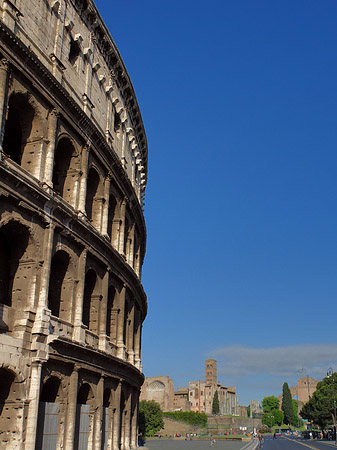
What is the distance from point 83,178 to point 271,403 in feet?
522

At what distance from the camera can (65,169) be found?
20016 millimetres

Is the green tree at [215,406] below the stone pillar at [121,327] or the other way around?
below

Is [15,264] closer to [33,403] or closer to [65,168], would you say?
[33,403]

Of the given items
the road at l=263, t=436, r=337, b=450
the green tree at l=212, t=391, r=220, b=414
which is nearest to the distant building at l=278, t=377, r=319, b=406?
the green tree at l=212, t=391, r=220, b=414

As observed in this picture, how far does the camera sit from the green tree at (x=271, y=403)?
16288cm

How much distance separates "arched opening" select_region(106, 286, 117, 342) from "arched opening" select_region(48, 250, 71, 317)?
15.5 feet

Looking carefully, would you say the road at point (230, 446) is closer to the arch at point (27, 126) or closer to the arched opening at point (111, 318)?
the arched opening at point (111, 318)

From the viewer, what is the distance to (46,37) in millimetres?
18844

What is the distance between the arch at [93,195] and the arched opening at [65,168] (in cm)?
186

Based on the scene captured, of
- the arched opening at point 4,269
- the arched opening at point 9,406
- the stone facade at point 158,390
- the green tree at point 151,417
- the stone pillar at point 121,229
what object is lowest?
the green tree at point 151,417

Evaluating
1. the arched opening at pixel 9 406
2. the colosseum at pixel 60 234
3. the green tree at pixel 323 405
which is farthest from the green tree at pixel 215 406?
the arched opening at pixel 9 406

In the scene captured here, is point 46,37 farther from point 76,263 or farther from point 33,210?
point 76,263

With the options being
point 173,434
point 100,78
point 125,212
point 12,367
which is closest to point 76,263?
A: point 12,367

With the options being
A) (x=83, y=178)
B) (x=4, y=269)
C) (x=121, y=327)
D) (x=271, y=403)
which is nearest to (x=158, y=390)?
(x=271, y=403)
